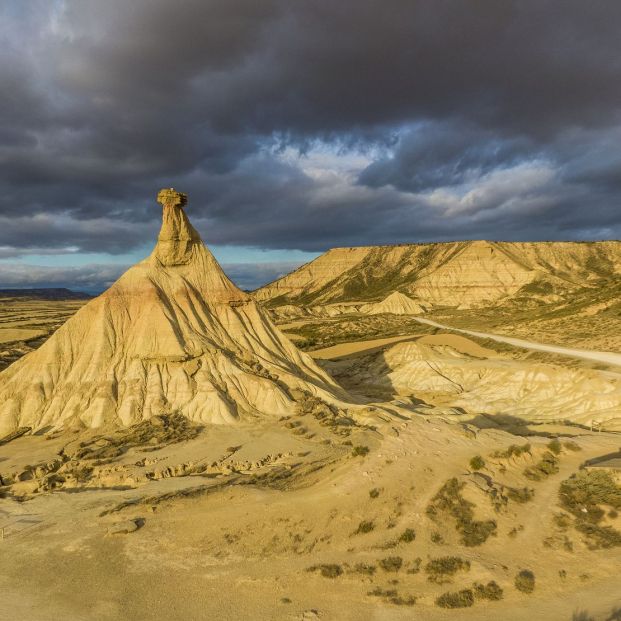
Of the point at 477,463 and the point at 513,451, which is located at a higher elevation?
the point at 513,451

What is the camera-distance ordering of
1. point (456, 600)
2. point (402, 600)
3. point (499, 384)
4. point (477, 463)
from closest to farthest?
point (456, 600) < point (402, 600) < point (477, 463) < point (499, 384)

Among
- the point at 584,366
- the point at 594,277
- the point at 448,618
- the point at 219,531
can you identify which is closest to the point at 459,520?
the point at 448,618

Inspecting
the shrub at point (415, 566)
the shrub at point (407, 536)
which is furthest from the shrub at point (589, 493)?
the shrub at point (415, 566)

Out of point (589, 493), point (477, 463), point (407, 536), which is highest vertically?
point (477, 463)

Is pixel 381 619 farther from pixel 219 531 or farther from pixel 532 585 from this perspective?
pixel 219 531

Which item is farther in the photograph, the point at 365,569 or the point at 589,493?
the point at 589,493

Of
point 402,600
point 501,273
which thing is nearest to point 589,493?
point 402,600

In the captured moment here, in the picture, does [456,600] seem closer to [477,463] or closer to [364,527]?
[364,527]

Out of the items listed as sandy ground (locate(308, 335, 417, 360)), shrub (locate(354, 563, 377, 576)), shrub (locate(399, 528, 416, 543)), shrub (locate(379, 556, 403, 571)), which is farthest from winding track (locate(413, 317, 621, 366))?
shrub (locate(354, 563, 377, 576))

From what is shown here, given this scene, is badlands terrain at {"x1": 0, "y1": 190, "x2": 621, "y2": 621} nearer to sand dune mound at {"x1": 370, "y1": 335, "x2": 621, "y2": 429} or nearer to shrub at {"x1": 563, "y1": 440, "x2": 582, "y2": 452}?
sand dune mound at {"x1": 370, "y1": 335, "x2": 621, "y2": 429}
